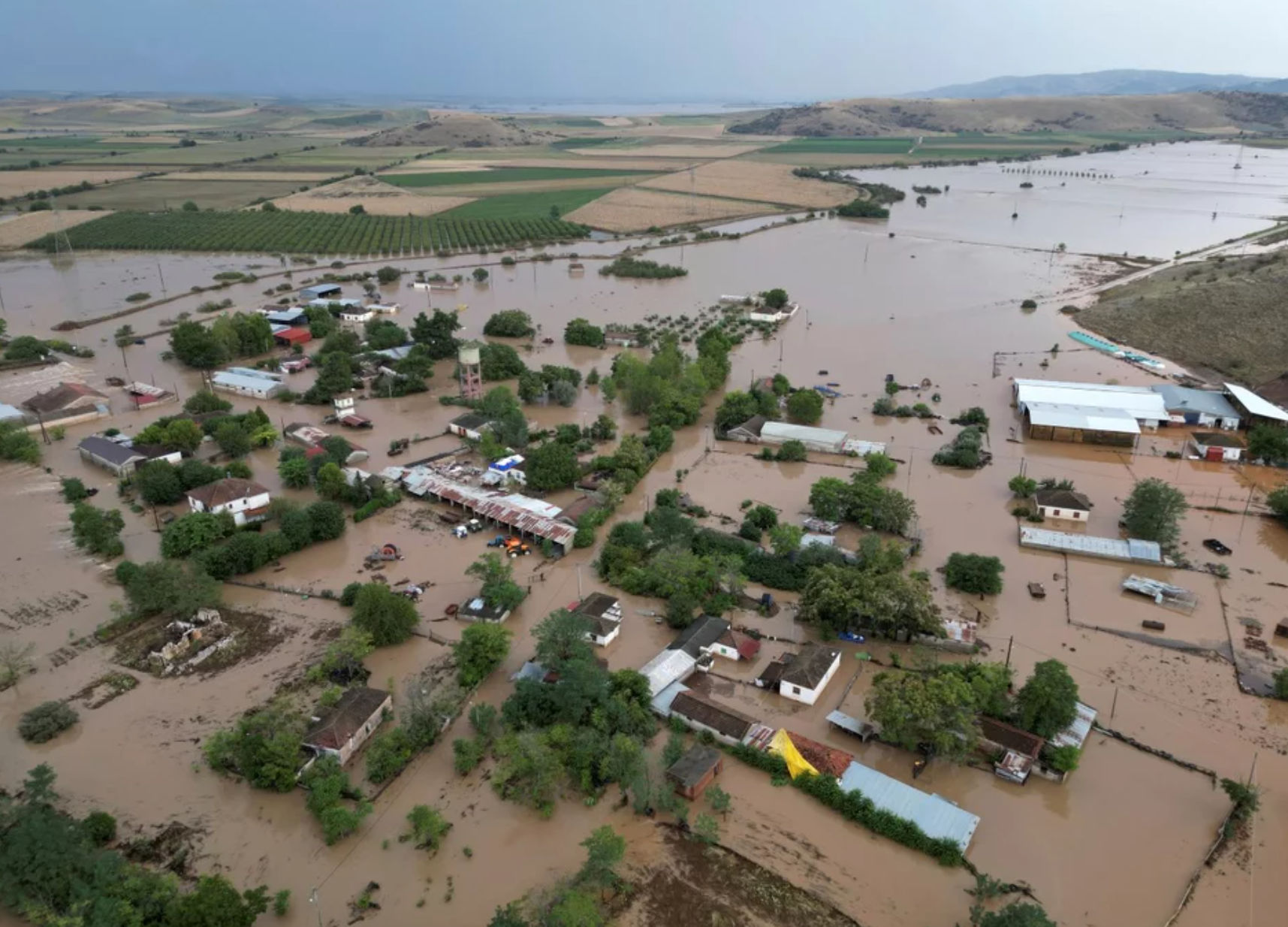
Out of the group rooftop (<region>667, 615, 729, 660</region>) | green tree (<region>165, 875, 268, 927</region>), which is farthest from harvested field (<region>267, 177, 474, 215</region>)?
green tree (<region>165, 875, 268, 927</region>)

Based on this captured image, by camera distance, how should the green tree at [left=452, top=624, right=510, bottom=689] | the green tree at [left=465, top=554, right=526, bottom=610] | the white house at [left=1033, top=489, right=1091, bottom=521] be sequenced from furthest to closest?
the white house at [left=1033, top=489, right=1091, bottom=521] → the green tree at [left=465, top=554, right=526, bottom=610] → the green tree at [left=452, top=624, right=510, bottom=689]

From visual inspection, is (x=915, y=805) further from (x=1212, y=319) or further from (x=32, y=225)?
(x=32, y=225)

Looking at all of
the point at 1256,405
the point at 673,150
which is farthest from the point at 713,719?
the point at 673,150

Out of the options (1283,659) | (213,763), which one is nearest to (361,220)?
(213,763)

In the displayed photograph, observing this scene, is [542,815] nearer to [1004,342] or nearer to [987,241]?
[1004,342]

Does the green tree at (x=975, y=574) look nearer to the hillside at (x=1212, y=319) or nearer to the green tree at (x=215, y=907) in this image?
the green tree at (x=215, y=907)

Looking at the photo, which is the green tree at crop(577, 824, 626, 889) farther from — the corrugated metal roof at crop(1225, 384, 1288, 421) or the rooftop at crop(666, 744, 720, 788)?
the corrugated metal roof at crop(1225, 384, 1288, 421)

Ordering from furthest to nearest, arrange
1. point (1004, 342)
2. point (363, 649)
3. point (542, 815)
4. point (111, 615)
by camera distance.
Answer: point (1004, 342) → point (111, 615) → point (363, 649) → point (542, 815)
